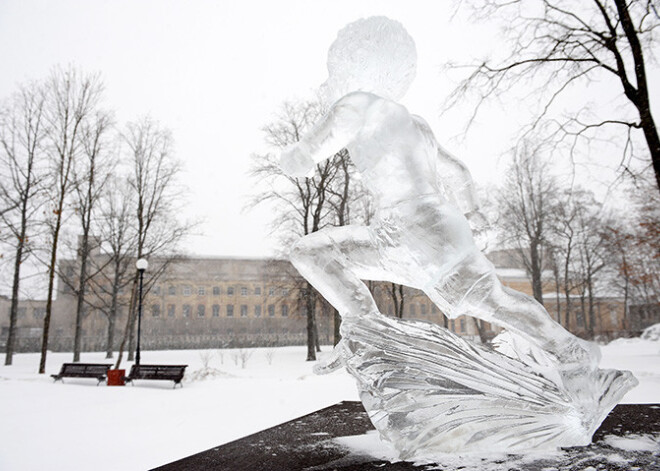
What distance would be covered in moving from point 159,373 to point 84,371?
2624mm

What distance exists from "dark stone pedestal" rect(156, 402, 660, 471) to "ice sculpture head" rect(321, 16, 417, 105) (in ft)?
6.80

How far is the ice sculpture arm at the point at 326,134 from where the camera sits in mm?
2503

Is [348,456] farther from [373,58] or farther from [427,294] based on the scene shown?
[373,58]

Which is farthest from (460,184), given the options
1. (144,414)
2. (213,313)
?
(213,313)

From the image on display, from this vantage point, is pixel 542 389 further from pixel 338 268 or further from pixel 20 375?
pixel 20 375

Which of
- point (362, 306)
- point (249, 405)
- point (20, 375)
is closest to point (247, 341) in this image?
point (20, 375)

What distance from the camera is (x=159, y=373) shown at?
480 inches

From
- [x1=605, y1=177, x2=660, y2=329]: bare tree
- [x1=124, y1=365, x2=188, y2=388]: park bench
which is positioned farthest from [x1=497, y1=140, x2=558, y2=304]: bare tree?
[x1=124, y1=365, x2=188, y2=388]: park bench

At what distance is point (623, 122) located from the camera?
28.3 ft

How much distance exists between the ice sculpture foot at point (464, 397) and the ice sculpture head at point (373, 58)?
1425mm

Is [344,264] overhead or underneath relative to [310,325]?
overhead

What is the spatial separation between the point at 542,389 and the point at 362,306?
3.58 ft

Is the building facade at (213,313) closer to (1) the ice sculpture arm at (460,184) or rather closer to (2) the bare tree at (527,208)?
(2) the bare tree at (527,208)

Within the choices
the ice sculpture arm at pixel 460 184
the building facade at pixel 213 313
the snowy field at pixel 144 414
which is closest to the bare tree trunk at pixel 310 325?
the snowy field at pixel 144 414
